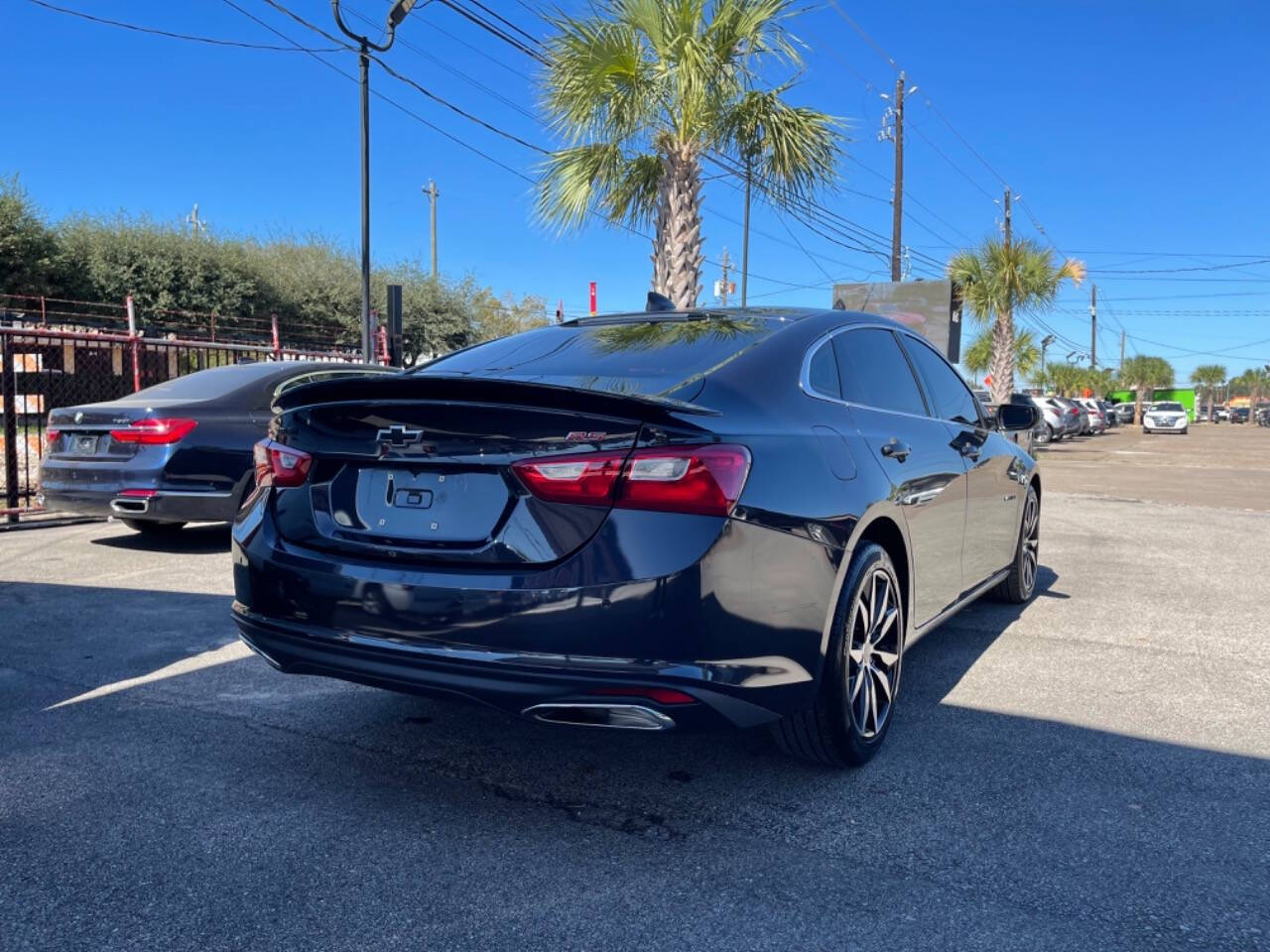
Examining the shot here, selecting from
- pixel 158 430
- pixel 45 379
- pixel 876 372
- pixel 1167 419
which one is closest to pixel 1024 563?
pixel 876 372

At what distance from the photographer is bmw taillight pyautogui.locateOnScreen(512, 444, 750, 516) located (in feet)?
8.38

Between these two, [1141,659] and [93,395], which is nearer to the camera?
[1141,659]

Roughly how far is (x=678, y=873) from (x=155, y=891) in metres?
1.28

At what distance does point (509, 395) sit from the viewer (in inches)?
106

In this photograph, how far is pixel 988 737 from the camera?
358 cm

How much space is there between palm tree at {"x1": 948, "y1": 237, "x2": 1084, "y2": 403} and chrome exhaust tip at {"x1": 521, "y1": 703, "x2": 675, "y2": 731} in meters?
30.5

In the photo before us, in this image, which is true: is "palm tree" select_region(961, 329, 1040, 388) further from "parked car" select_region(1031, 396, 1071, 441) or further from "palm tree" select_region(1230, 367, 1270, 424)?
"palm tree" select_region(1230, 367, 1270, 424)

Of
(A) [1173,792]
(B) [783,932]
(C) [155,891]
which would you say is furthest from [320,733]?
(A) [1173,792]

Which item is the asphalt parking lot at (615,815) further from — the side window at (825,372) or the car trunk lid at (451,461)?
the side window at (825,372)

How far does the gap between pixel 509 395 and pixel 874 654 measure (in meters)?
1.57

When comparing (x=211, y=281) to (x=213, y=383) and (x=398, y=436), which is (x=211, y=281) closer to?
(x=213, y=383)

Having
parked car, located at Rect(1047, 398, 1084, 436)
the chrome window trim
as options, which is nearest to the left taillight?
the chrome window trim

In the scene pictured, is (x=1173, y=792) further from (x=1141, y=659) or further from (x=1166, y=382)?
(x=1166, y=382)

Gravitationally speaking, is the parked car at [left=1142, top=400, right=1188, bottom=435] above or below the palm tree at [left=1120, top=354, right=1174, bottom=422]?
below
